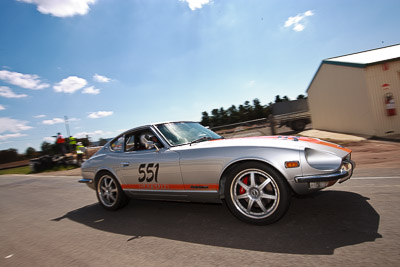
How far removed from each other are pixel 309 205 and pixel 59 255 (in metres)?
3.23

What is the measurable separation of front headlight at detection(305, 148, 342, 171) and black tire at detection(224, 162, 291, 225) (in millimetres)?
382

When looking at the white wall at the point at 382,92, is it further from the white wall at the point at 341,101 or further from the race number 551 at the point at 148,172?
the race number 551 at the point at 148,172

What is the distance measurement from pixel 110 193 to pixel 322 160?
144 inches

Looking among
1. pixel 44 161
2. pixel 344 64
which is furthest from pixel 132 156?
pixel 44 161

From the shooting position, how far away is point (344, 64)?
12.8m

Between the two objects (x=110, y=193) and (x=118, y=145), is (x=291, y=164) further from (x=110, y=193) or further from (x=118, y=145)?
(x=110, y=193)

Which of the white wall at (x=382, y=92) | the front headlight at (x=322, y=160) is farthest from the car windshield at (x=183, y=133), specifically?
the white wall at (x=382, y=92)

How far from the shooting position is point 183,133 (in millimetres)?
3936

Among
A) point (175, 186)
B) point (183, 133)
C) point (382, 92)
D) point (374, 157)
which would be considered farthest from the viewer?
point (382, 92)

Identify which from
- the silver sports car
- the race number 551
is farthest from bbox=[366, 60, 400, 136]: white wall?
the race number 551

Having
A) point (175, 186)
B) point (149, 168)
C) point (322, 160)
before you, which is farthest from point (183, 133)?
point (322, 160)

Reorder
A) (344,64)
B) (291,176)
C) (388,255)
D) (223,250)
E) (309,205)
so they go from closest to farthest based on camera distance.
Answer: (388,255) < (223,250) < (291,176) < (309,205) < (344,64)

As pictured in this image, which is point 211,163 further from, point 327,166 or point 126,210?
point 126,210

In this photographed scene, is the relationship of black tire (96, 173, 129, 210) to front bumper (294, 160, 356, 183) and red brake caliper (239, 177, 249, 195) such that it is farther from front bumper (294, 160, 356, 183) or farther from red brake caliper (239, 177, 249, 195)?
front bumper (294, 160, 356, 183)
